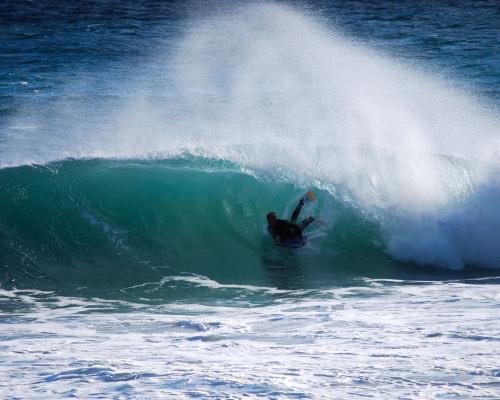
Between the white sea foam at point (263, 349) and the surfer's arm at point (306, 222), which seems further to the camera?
the surfer's arm at point (306, 222)

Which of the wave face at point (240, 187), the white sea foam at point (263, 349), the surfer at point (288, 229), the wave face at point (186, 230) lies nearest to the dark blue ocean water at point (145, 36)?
the wave face at point (240, 187)

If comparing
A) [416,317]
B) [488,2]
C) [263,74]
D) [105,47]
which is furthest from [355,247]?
[488,2]

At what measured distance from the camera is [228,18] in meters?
38.1

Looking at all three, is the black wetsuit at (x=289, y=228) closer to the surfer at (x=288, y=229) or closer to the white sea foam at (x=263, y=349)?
the surfer at (x=288, y=229)

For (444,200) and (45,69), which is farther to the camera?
(45,69)

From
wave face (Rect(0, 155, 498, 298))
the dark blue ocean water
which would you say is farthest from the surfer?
the dark blue ocean water

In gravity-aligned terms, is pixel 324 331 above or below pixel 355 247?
above

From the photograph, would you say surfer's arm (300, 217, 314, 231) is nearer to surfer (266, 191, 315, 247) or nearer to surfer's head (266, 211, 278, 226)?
surfer (266, 191, 315, 247)

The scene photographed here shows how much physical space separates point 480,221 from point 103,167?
23.3 feet

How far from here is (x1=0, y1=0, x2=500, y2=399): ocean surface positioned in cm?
841

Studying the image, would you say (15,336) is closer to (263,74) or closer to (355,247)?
(355,247)

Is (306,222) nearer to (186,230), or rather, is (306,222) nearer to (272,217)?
(272,217)

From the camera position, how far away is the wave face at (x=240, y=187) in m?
13.9

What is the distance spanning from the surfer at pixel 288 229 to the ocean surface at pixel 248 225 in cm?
27
